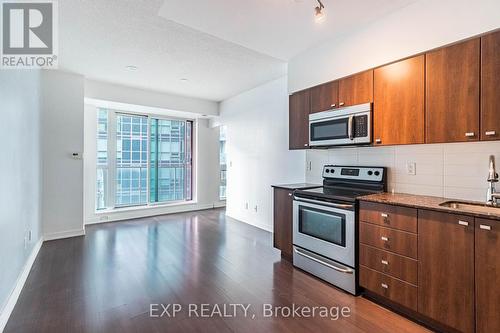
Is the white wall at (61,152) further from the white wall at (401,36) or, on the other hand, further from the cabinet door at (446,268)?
the cabinet door at (446,268)

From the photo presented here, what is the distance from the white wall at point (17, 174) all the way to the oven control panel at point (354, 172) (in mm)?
3239

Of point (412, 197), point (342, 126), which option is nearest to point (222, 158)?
point (342, 126)

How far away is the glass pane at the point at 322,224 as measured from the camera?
251cm

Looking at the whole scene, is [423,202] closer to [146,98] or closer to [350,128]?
[350,128]

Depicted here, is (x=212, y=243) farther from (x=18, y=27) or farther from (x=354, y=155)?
(x=18, y=27)

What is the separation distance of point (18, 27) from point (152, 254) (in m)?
2.90

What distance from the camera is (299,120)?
3.40m

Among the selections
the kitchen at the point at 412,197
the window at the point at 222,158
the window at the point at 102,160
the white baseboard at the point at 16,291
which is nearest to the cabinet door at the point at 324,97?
the kitchen at the point at 412,197

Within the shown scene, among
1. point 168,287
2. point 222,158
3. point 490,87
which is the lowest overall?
point 168,287

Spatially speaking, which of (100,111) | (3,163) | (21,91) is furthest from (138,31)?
(100,111)

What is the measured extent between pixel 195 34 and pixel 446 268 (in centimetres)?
319

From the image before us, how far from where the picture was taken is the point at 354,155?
304cm

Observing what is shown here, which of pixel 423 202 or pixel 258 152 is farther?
pixel 258 152

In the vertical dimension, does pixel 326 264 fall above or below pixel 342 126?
below
